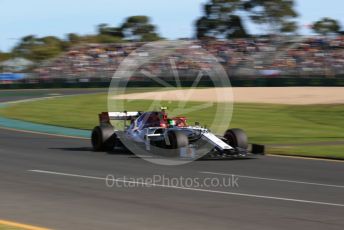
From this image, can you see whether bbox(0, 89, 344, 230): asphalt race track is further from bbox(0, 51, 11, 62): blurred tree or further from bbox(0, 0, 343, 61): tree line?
bbox(0, 51, 11, 62): blurred tree

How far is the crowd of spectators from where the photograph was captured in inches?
2063

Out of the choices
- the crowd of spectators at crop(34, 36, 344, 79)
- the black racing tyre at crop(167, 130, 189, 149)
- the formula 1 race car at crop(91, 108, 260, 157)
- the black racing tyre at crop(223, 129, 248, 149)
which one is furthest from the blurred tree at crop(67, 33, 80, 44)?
the black racing tyre at crop(167, 130, 189, 149)

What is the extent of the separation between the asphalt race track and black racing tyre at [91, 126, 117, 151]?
0.81 meters

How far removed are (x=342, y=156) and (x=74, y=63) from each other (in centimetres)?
5300

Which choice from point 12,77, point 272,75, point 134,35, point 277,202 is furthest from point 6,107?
point 134,35

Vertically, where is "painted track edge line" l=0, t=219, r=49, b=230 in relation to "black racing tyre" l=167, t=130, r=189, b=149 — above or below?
above

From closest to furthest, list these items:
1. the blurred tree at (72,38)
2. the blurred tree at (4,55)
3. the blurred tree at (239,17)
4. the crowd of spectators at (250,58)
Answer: the crowd of spectators at (250,58), the blurred tree at (239,17), the blurred tree at (4,55), the blurred tree at (72,38)

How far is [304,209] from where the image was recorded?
9062mm

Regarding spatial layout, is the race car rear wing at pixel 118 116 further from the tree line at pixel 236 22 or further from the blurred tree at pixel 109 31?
the blurred tree at pixel 109 31

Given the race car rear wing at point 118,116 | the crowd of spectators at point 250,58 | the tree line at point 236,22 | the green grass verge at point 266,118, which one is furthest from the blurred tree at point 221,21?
the race car rear wing at point 118,116

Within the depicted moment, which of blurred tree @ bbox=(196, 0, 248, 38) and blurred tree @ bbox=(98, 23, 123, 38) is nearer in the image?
blurred tree @ bbox=(196, 0, 248, 38)

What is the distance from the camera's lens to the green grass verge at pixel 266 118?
21578mm

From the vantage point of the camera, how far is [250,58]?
58.0 metres

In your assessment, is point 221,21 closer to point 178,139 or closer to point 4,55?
point 4,55
